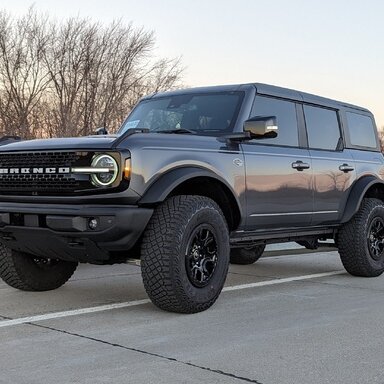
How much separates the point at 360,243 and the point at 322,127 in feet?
4.60

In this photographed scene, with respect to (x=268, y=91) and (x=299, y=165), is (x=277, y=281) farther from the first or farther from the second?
(x=268, y=91)

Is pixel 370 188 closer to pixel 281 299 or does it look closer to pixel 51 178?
pixel 281 299

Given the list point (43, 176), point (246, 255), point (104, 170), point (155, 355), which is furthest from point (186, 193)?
point (246, 255)

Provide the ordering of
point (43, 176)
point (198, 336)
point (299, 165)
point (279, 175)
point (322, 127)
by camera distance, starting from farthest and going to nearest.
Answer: point (322, 127) → point (299, 165) → point (279, 175) → point (43, 176) → point (198, 336)

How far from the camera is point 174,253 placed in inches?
186

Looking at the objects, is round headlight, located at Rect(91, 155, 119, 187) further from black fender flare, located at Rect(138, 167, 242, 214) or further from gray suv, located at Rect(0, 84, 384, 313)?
black fender flare, located at Rect(138, 167, 242, 214)

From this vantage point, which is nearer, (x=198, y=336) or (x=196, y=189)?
(x=198, y=336)

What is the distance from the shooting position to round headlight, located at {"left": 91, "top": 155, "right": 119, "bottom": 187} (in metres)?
4.57

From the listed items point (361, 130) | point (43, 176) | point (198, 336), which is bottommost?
point (198, 336)

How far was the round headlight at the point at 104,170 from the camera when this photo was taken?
4.57 m

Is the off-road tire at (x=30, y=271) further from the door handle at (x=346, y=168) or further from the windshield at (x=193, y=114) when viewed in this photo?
the door handle at (x=346, y=168)

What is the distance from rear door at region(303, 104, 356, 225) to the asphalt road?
0.86m

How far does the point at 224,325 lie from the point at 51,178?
1758 millimetres

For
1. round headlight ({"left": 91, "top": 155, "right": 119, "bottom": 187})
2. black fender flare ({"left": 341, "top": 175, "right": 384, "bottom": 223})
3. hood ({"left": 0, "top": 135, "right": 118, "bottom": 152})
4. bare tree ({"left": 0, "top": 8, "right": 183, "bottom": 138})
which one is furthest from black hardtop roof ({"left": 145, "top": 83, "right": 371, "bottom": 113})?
bare tree ({"left": 0, "top": 8, "right": 183, "bottom": 138})
